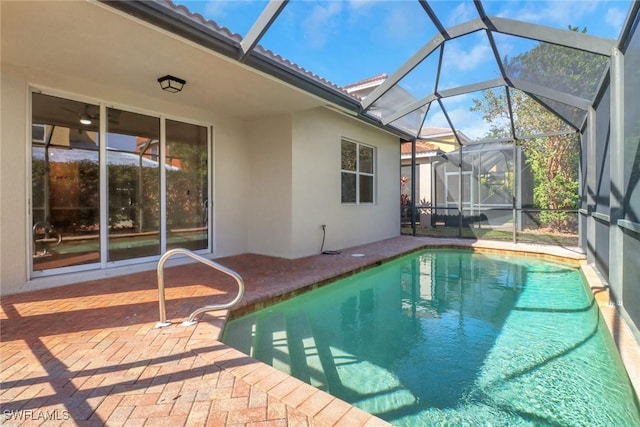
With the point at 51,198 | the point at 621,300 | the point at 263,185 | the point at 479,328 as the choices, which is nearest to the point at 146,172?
the point at 51,198

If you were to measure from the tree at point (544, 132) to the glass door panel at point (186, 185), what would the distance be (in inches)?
270

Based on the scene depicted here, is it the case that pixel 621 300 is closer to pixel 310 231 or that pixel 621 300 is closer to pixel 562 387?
pixel 562 387

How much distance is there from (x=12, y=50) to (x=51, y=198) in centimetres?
209

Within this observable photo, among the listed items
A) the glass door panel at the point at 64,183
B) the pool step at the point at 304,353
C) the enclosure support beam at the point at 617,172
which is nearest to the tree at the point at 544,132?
the enclosure support beam at the point at 617,172

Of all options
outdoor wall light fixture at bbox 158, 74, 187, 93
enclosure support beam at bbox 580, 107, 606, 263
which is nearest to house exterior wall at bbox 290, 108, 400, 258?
outdoor wall light fixture at bbox 158, 74, 187, 93

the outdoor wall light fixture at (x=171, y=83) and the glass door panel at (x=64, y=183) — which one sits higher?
the outdoor wall light fixture at (x=171, y=83)

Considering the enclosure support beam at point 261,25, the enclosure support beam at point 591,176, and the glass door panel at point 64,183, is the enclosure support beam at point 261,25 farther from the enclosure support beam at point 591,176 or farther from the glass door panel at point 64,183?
the enclosure support beam at point 591,176

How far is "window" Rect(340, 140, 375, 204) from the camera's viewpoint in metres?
8.73

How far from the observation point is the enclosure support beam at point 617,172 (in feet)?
12.2

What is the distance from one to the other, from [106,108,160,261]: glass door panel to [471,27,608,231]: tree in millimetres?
7512

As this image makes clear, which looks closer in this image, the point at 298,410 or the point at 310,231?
the point at 298,410

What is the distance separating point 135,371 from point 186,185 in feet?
15.5

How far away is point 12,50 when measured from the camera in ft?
12.9

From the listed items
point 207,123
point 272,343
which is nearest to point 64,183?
point 207,123
